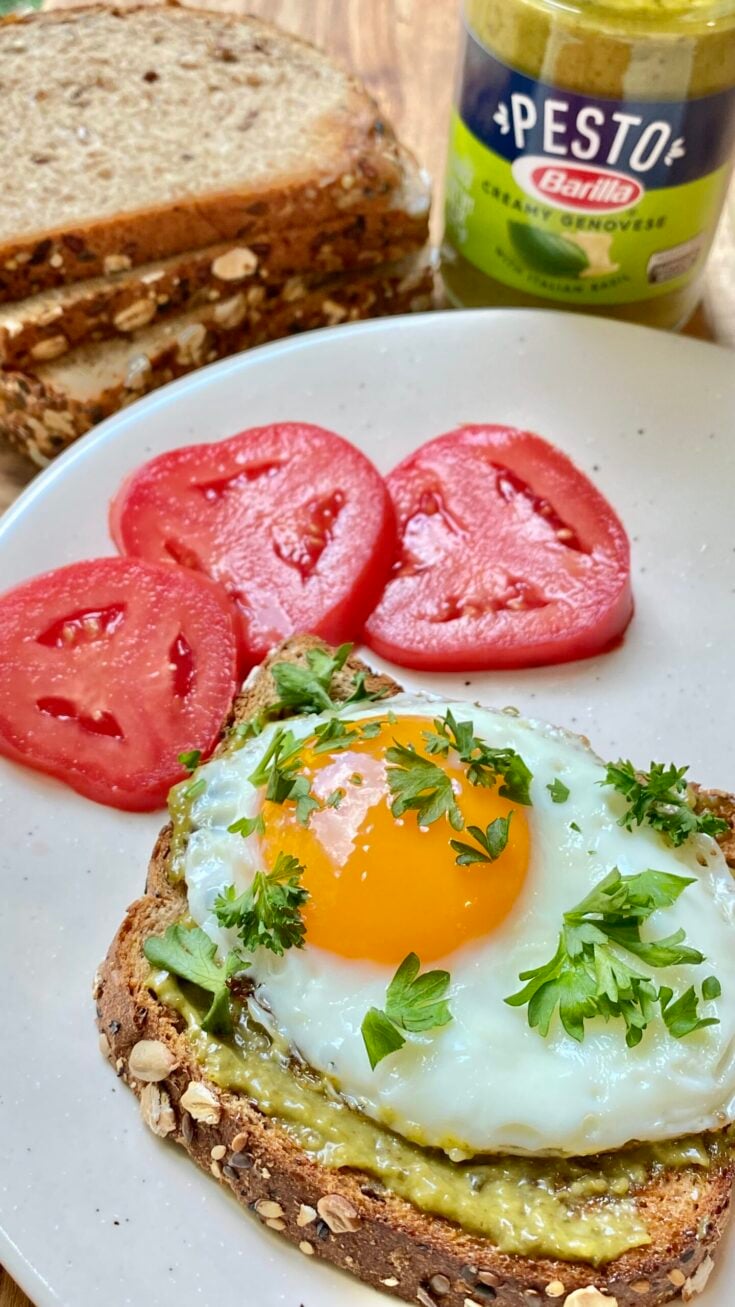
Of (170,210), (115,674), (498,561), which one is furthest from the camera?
(170,210)

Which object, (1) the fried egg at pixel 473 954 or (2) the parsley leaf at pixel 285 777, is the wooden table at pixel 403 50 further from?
(1) the fried egg at pixel 473 954

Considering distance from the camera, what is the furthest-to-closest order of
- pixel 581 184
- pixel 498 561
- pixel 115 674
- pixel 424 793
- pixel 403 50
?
1. pixel 403 50
2. pixel 581 184
3. pixel 498 561
4. pixel 115 674
5. pixel 424 793

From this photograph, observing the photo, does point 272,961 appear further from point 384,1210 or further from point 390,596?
point 390,596

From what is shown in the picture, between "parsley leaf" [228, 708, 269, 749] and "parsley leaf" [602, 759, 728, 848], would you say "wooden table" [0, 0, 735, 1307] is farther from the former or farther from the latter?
"parsley leaf" [602, 759, 728, 848]

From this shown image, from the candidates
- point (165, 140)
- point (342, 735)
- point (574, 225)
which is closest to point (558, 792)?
point (342, 735)

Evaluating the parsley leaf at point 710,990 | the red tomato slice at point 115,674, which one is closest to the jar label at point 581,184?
the red tomato slice at point 115,674

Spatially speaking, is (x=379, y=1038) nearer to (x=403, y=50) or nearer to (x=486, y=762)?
(x=486, y=762)

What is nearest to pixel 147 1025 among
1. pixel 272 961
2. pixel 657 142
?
pixel 272 961
